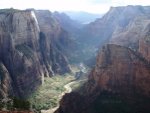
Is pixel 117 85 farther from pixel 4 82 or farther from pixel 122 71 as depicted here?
pixel 4 82

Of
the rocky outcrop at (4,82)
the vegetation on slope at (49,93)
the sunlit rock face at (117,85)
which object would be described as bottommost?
the vegetation on slope at (49,93)

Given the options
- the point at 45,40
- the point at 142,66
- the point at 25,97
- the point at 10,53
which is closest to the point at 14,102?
the point at 142,66

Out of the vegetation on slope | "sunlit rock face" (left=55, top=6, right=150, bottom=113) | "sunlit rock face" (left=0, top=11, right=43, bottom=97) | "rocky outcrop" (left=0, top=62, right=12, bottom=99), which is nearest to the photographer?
"sunlit rock face" (left=55, top=6, right=150, bottom=113)

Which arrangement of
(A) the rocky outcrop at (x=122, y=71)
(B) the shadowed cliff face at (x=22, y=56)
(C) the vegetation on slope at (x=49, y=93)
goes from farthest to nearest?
(B) the shadowed cliff face at (x=22, y=56) < (C) the vegetation on slope at (x=49, y=93) < (A) the rocky outcrop at (x=122, y=71)

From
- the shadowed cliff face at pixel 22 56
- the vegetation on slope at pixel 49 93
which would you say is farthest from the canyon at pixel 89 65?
the vegetation on slope at pixel 49 93

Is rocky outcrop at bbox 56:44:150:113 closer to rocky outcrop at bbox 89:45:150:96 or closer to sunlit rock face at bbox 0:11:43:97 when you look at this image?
rocky outcrop at bbox 89:45:150:96

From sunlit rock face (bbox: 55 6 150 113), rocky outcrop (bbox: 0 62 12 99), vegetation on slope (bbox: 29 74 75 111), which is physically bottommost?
vegetation on slope (bbox: 29 74 75 111)

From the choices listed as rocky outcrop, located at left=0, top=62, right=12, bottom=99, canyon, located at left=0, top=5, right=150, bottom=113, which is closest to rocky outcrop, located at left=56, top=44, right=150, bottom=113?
canyon, located at left=0, top=5, right=150, bottom=113

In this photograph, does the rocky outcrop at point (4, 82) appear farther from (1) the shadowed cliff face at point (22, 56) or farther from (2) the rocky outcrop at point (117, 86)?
(2) the rocky outcrop at point (117, 86)

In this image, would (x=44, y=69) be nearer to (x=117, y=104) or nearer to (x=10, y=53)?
(x=10, y=53)
